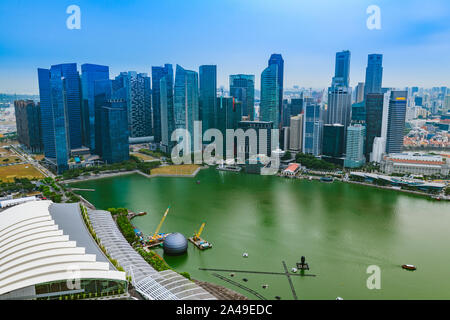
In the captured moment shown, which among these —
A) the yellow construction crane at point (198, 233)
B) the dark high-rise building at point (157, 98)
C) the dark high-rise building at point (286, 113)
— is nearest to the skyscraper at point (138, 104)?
the dark high-rise building at point (157, 98)

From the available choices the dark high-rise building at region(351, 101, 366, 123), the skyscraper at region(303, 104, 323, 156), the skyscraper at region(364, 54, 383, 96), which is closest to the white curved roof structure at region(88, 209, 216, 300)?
the skyscraper at region(303, 104, 323, 156)

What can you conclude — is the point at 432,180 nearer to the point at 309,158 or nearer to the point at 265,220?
the point at 309,158

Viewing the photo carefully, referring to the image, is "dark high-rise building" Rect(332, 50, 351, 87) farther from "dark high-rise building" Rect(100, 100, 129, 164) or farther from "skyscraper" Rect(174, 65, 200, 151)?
"dark high-rise building" Rect(100, 100, 129, 164)

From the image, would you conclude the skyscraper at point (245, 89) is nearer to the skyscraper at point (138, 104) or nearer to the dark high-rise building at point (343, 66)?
the skyscraper at point (138, 104)

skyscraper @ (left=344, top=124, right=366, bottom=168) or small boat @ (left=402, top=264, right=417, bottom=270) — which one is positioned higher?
skyscraper @ (left=344, top=124, right=366, bottom=168)
